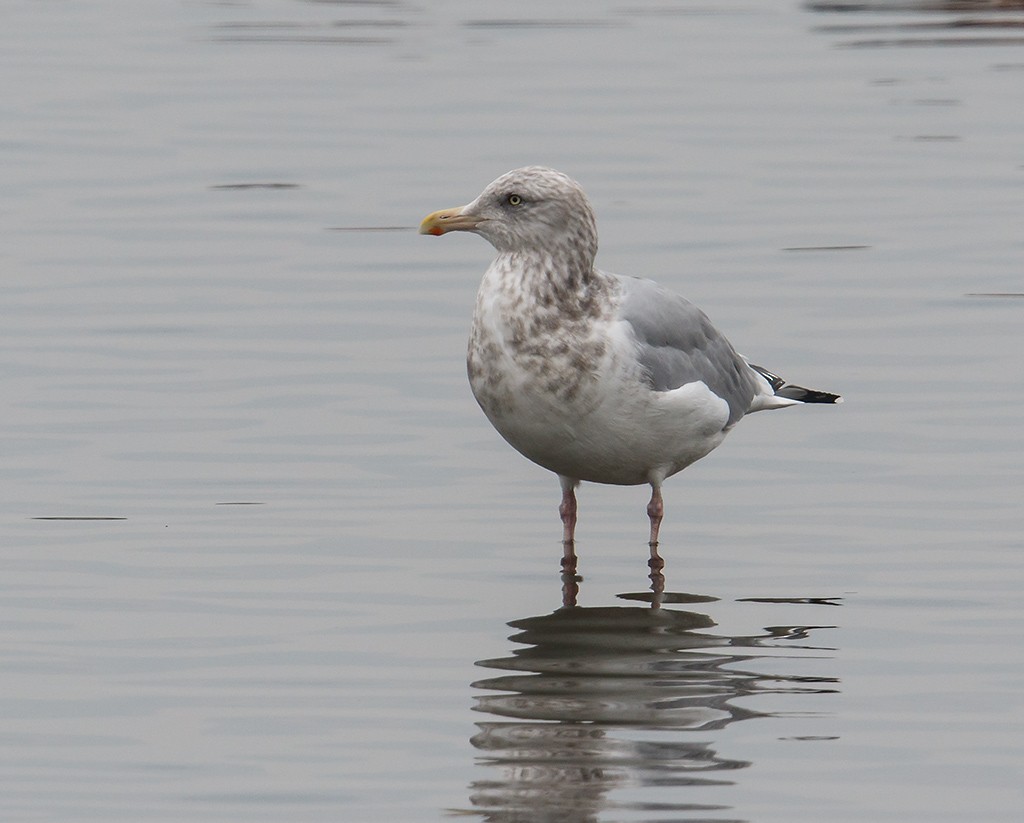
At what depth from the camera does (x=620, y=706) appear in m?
8.15

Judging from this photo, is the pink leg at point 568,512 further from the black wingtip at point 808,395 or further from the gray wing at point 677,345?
the black wingtip at point 808,395

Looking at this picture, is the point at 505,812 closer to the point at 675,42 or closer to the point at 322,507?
the point at 322,507

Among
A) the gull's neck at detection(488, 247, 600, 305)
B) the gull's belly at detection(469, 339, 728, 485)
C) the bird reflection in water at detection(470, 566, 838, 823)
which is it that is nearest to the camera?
the bird reflection in water at detection(470, 566, 838, 823)

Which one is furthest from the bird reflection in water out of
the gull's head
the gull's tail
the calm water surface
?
the gull's tail

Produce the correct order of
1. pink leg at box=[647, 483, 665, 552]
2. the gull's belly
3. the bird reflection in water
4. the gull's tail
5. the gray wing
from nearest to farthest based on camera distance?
the bird reflection in water < the gull's belly < the gray wing < pink leg at box=[647, 483, 665, 552] < the gull's tail

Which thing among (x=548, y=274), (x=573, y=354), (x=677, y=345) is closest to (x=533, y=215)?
(x=548, y=274)

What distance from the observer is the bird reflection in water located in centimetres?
720

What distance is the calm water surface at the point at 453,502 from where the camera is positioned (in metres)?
7.63

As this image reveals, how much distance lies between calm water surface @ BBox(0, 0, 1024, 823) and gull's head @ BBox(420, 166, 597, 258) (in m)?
1.44

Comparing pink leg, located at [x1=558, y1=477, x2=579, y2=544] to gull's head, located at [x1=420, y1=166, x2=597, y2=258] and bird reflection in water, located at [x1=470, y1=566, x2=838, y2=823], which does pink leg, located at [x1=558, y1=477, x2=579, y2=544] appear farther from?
gull's head, located at [x1=420, y1=166, x2=597, y2=258]

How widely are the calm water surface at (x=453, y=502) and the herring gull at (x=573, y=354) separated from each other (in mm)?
571

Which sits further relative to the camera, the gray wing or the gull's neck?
the gray wing

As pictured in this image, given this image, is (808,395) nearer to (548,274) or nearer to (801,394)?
(801,394)

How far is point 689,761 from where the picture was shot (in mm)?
7539
